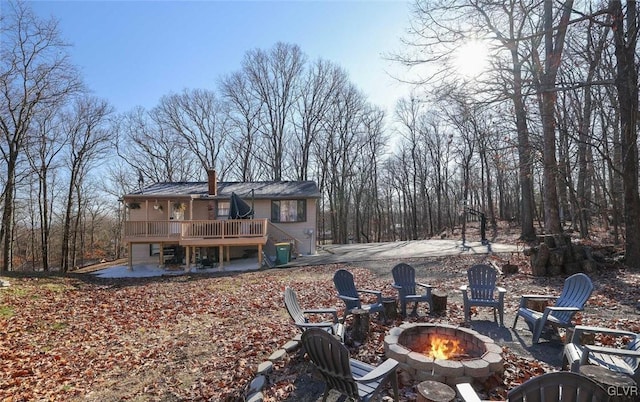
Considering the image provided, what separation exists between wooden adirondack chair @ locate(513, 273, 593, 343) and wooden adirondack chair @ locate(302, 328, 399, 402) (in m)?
3.12

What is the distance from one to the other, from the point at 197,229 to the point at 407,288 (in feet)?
38.6

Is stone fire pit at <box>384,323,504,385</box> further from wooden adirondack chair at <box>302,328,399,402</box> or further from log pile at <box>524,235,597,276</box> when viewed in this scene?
log pile at <box>524,235,597,276</box>

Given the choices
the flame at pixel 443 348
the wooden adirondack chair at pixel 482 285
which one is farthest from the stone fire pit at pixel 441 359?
the wooden adirondack chair at pixel 482 285

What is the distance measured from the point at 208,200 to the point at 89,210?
67.3 feet

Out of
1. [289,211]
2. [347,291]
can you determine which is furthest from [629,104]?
[289,211]

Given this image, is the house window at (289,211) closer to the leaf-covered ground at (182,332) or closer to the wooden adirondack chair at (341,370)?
the leaf-covered ground at (182,332)

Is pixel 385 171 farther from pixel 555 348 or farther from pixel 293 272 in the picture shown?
pixel 555 348

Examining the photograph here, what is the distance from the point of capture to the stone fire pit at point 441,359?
350 cm

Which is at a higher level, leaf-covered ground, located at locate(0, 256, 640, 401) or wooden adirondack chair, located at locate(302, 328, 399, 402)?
wooden adirondack chair, located at locate(302, 328, 399, 402)

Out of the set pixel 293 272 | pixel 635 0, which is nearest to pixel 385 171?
pixel 293 272

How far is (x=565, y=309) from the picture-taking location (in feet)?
15.7

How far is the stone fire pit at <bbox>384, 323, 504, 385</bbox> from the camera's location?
350cm

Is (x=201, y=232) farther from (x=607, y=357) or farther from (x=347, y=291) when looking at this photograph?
(x=607, y=357)

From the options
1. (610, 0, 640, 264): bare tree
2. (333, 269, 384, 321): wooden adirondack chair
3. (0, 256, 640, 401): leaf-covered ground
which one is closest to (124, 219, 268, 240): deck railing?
(0, 256, 640, 401): leaf-covered ground
